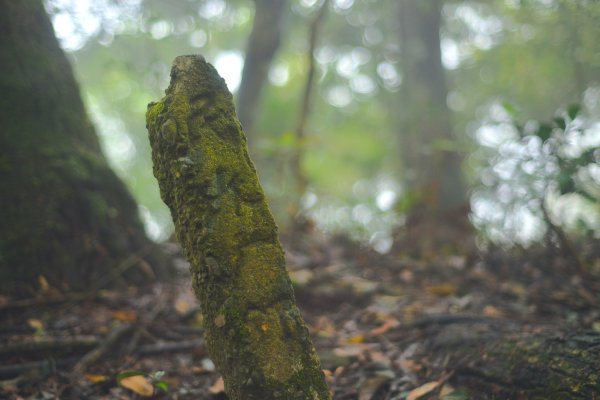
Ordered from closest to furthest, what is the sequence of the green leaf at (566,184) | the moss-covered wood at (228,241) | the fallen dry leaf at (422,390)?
the moss-covered wood at (228,241), the fallen dry leaf at (422,390), the green leaf at (566,184)

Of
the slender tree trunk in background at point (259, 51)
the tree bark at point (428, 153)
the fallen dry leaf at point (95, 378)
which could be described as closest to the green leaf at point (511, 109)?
the tree bark at point (428, 153)

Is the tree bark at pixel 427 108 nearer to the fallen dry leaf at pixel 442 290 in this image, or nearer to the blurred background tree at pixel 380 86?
the blurred background tree at pixel 380 86

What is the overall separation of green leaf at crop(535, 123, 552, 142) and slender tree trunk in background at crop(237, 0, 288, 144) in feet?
13.3

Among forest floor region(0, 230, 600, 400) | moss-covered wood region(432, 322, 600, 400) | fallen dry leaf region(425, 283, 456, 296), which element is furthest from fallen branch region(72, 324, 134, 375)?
fallen dry leaf region(425, 283, 456, 296)

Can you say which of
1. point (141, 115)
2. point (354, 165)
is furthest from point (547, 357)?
point (141, 115)

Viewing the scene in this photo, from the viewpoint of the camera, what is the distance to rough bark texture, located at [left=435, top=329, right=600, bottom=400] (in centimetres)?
199

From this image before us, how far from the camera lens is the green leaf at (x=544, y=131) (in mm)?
3378

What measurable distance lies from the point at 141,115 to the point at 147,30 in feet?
38.2

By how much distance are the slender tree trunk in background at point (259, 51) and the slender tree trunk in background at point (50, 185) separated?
298 centimetres

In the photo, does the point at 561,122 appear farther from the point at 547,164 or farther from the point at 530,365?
the point at 530,365

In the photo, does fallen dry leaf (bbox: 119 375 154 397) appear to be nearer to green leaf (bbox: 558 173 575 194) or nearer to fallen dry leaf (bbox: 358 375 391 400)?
fallen dry leaf (bbox: 358 375 391 400)

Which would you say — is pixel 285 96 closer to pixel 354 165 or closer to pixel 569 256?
pixel 354 165

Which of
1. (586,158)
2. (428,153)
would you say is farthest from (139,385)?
(428,153)

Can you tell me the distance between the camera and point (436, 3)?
858 cm
